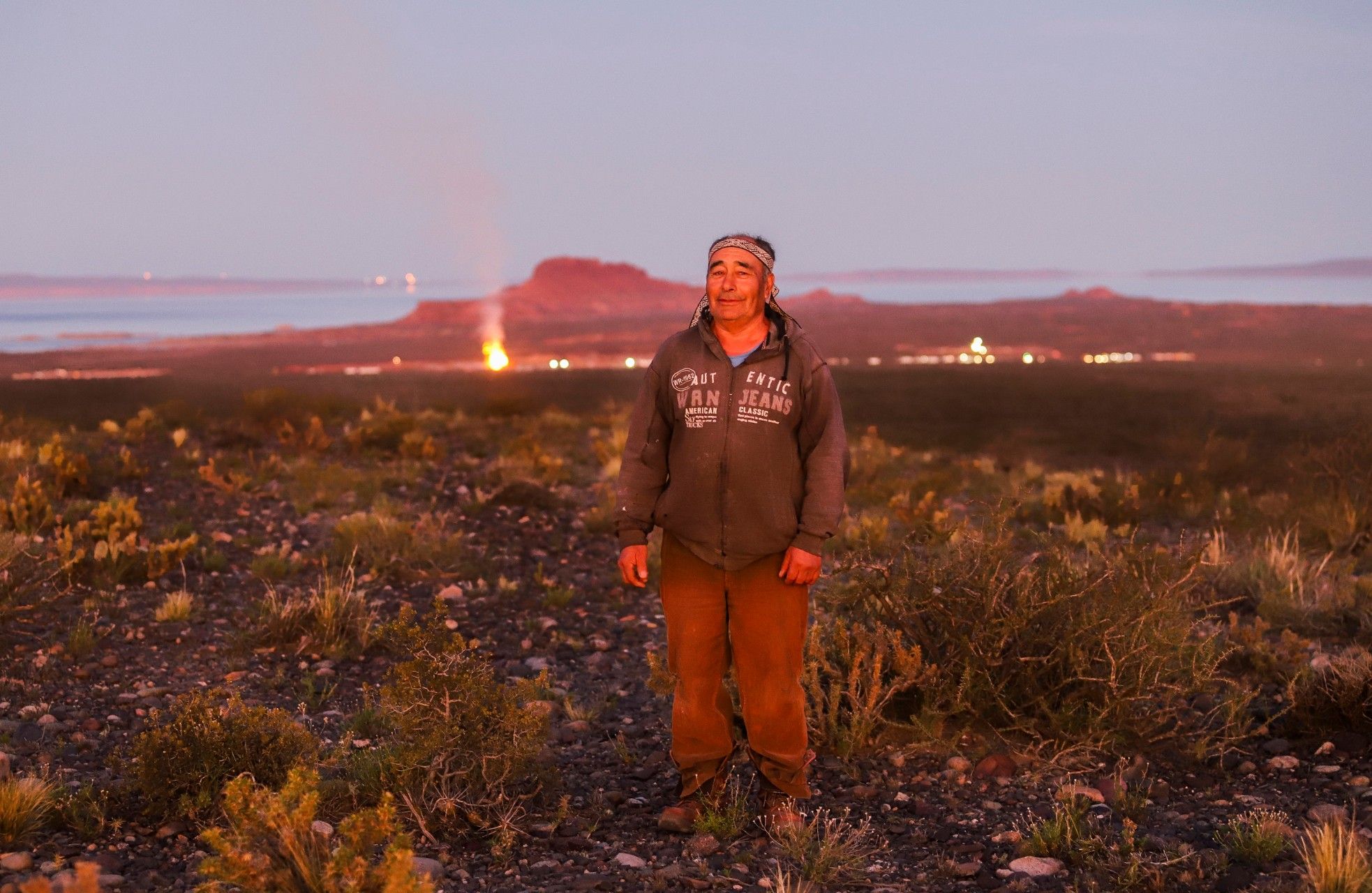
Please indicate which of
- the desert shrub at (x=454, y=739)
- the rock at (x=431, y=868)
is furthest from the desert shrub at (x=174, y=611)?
the rock at (x=431, y=868)

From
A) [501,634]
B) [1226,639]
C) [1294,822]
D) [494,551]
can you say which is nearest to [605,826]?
[1294,822]

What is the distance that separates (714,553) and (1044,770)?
184 cm

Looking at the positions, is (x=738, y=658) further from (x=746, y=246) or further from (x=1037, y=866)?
(x=746, y=246)

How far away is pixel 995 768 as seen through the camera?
16.1 feet

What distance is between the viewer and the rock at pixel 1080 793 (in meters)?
4.48

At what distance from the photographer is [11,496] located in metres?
9.77

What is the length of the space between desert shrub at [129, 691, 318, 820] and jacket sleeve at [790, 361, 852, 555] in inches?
80.4

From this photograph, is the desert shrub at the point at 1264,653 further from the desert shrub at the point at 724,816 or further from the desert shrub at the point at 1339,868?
the desert shrub at the point at 724,816

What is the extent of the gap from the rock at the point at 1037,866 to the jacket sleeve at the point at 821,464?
124 cm

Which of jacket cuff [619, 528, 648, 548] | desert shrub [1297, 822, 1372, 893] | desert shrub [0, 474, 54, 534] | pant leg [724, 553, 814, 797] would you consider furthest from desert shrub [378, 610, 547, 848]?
desert shrub [0, 474, 54, 534]

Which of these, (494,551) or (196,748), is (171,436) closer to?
(494,551)

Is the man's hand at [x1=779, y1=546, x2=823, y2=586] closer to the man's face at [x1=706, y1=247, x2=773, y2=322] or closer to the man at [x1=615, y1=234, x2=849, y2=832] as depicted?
the man at [x1=615, y1=234, x2=849, y2=832]

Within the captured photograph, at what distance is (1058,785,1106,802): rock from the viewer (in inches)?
176

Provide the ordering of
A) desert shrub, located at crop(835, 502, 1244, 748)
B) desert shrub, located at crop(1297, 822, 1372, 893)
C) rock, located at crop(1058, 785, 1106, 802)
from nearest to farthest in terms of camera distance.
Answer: desert shrub, located at crop(1297, 822, 1372, 893), rock, located at crop(1058, 785, 1106, 802), desert shrub, located at crop(835, 502, 1244, 748)
